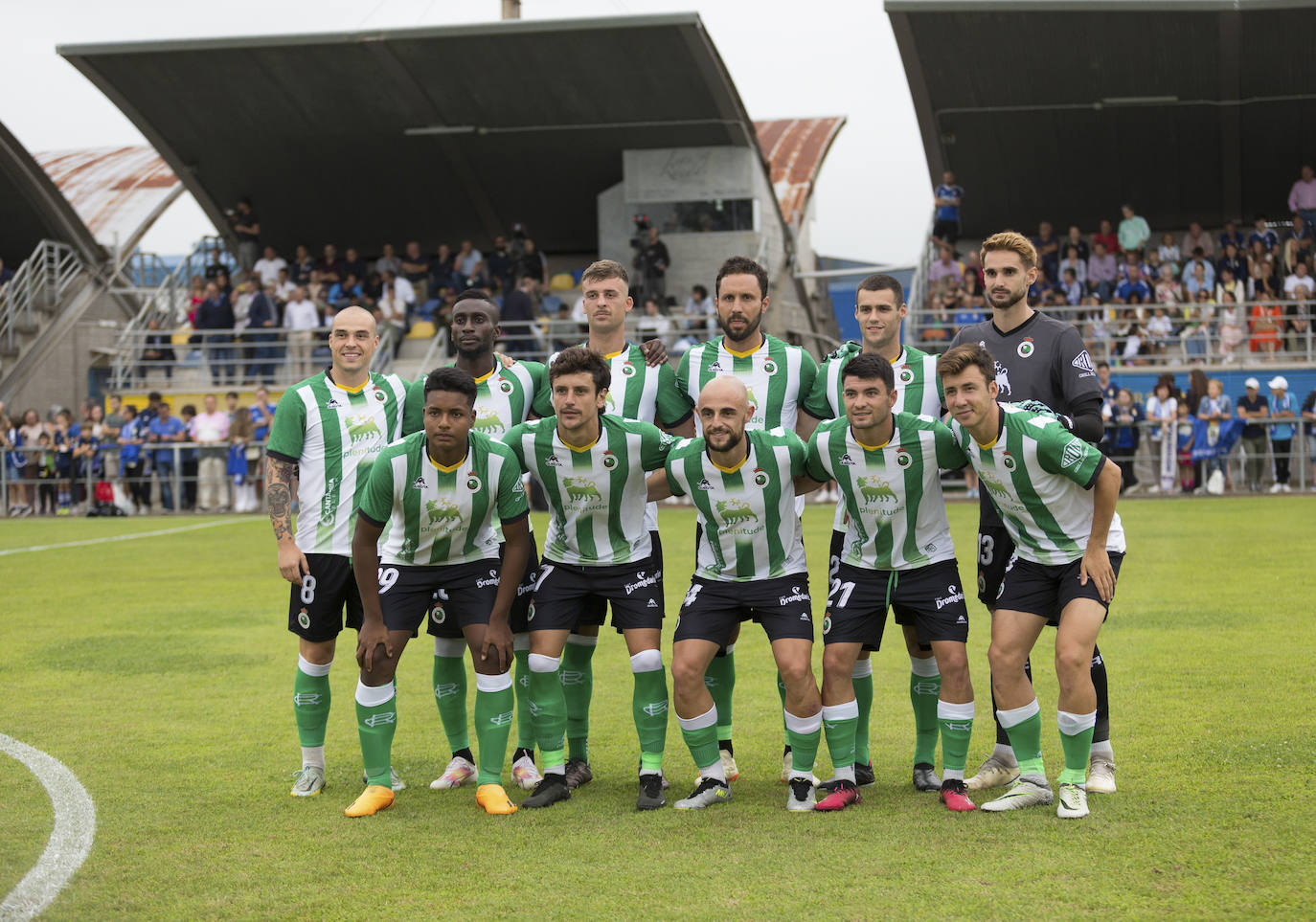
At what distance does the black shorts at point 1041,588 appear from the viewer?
589cm

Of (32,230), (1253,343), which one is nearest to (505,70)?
(32,230)

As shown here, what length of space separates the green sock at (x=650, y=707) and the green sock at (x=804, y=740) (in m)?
0.36

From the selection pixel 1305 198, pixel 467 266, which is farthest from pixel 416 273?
pixel 1305 198

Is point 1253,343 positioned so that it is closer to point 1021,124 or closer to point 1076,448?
point 1021,124

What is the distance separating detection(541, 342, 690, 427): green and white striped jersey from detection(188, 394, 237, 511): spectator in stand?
768 inches

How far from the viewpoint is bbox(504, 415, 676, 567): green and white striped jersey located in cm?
643

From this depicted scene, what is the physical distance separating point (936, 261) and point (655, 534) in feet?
77.2

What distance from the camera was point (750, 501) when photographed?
623 centimetres

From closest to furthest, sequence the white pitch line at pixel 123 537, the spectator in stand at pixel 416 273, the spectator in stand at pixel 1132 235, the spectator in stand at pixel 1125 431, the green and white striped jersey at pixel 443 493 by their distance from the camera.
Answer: the green and white striped jersey at pixel 443 493 → the white pitch line at pixel 123 537 → the spectator in stand at pixel 1125 431 → the spectator in stand at pixel 1132 235 → the spectator in stand at pixel 416 273

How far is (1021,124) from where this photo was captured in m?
29.3

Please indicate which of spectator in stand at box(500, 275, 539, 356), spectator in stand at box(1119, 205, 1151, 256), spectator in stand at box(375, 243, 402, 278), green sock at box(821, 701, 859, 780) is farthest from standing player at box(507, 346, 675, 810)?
spectator in stand at box(375, 243, 402, 278)

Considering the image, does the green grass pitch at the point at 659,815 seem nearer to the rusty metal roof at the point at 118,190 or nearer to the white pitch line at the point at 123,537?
the white pitch line at the point at 123,537

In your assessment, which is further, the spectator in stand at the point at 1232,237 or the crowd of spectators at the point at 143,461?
the spectator in stand at the point at 1232,237

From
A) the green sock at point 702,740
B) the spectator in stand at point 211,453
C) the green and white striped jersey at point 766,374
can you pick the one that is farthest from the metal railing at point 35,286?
the green sock at point 702,740
